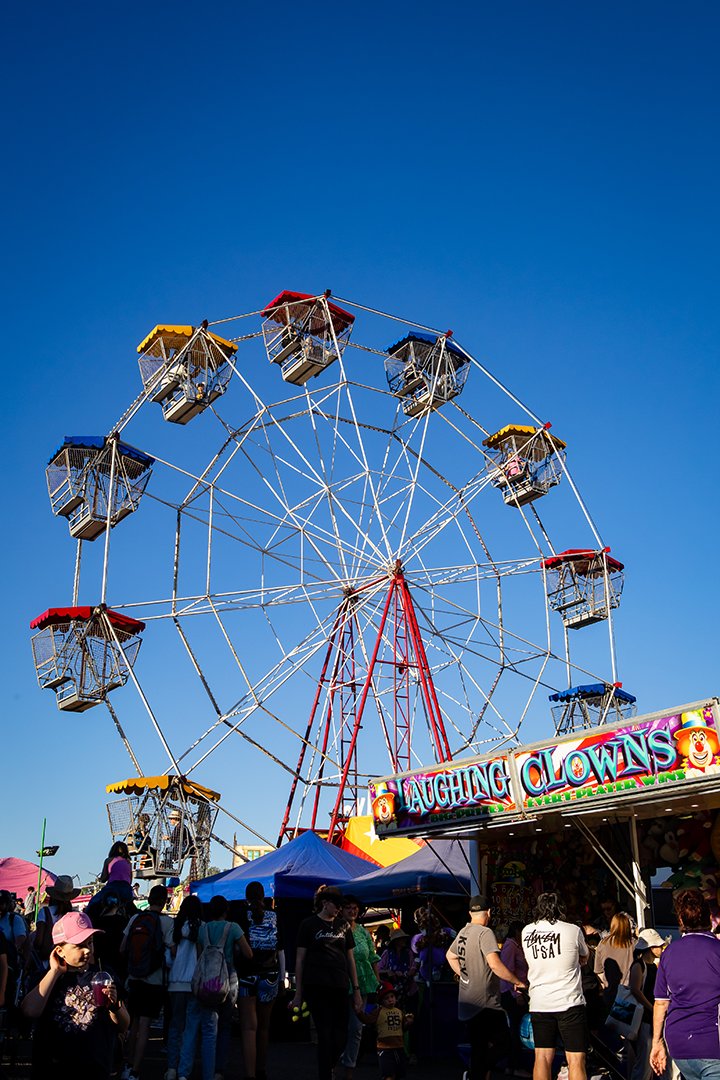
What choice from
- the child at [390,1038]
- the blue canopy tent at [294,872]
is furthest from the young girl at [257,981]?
the blue canopy tent at [294,872]

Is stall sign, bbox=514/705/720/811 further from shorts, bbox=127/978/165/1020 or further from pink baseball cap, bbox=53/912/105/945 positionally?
pink baseball cap, bbox=53/912/105/945

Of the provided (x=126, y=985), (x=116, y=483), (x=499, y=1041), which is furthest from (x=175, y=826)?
(x=499, y=1041)

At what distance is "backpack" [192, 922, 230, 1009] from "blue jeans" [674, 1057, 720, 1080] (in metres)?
3.53

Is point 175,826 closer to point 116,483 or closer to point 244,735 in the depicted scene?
point 244,735

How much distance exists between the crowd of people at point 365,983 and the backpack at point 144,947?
0.01m

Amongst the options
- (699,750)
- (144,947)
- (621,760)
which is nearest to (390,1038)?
(144,947)

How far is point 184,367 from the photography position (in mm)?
19922

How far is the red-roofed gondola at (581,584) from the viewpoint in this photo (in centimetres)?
2178

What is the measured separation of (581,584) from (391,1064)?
50.5 ft

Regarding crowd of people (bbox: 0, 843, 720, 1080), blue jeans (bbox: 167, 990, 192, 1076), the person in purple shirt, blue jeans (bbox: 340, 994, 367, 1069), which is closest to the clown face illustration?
crowd of people (bbox: 0, 843, 720, 1080)

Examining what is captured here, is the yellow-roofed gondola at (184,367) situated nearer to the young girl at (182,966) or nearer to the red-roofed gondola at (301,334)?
the red-roofed gondola at (301,334)

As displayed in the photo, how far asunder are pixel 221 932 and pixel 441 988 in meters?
4.66

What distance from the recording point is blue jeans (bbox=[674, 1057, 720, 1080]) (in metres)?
4.55

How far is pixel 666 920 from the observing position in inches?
456
